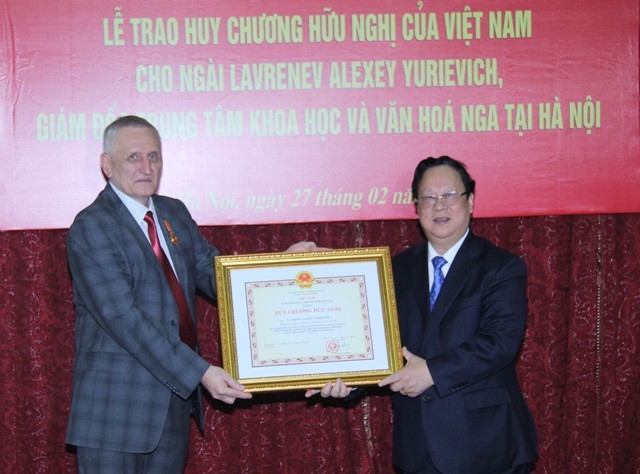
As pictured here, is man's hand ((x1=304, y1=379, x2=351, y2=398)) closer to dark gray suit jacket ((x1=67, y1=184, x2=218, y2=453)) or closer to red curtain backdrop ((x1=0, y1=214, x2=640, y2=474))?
dark gray suit jacket ((x1=67, y1=184, x2=218, y2=453))

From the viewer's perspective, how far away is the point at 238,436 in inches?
132

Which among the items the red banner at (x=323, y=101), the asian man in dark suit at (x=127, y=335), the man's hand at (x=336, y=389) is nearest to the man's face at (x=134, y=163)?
the asian man in dark suit at (x=127, y=335)

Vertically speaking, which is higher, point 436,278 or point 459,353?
point 436,278

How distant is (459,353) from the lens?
7.78ft

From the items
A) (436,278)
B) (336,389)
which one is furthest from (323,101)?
(336,389)

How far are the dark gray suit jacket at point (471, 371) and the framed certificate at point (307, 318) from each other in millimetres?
137

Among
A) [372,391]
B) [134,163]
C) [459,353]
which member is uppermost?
[134,163]

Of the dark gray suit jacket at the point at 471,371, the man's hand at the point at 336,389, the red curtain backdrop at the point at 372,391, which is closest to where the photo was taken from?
the dark gray suit jacket at the point at 471,371

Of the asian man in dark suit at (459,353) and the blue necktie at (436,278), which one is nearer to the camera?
the asian man in dark suit at (459,353)

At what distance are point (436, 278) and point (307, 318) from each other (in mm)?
446

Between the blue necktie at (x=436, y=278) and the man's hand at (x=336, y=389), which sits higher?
the blue necktie at (x=436, y=278)

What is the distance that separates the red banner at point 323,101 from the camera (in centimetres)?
304

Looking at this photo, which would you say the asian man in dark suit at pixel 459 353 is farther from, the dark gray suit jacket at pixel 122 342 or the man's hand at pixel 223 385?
the dark gray suit jacket at pixel 122 342

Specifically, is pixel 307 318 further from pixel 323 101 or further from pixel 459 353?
pixel 323 101
